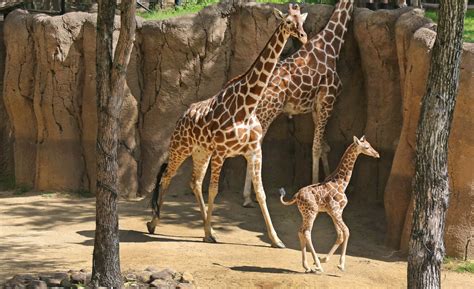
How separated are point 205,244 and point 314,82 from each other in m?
2.79

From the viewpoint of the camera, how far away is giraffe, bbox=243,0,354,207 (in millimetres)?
10641

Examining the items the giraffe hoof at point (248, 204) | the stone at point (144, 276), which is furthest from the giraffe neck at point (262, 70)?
the stone at point (144, 276)

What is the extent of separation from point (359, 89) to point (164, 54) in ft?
9.20

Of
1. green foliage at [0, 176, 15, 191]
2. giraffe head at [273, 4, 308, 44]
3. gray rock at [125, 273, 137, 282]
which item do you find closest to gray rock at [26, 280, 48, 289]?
gray rock at [125, 273, 137, 282]

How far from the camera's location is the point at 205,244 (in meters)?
9.24

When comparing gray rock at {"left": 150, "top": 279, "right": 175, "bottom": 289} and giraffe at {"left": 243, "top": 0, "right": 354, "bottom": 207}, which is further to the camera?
giraffe at {"left": 243, "top": 0, "right": 354, "bottom": 207}

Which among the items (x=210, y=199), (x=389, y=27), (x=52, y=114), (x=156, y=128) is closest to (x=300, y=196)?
(x=210, y=199)

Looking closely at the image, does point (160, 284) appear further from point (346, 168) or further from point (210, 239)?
point (346, 168)

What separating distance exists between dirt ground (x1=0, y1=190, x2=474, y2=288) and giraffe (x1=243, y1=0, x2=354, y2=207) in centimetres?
112

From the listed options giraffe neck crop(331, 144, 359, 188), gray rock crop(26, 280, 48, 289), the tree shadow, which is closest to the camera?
gray rock crop(26, 280, 48, 289)

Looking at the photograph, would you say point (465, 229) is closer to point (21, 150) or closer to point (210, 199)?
point (210, 199)

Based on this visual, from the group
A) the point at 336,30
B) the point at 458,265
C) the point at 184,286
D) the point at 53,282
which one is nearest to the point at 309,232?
the point at 184,286

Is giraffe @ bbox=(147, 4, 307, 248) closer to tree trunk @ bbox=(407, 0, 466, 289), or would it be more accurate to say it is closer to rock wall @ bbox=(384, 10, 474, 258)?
rock wall @ bbox=(384, 10, 474, 258)

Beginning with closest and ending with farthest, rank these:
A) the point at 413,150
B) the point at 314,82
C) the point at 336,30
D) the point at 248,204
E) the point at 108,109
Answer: the point at 108,109
the point at 413,150
the point at 314,82
the point at 336,30
the point at 248,204
